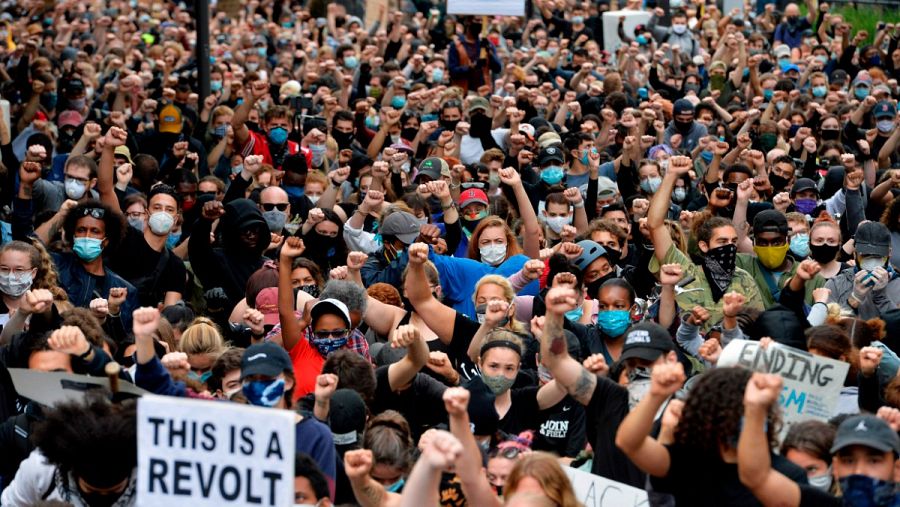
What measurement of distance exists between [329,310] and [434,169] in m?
4.30

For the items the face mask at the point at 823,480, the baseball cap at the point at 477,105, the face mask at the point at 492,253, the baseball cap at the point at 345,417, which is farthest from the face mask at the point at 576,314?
the baseball cap at the point at 477,105

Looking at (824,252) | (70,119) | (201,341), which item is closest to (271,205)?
(201,341)

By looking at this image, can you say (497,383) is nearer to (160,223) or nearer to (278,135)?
(160,223)

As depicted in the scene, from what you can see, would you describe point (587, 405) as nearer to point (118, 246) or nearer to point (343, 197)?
point (118, 246)

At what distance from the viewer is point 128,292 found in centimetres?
965

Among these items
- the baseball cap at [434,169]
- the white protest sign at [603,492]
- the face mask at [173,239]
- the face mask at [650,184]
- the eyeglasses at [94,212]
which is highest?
the white protest sign at [603,492]

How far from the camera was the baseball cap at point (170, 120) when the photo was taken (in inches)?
570

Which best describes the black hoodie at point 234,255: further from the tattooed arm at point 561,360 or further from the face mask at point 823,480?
the face mask at point 823,480

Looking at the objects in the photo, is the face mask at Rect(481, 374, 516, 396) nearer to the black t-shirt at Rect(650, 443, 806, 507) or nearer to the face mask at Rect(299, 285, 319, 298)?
the black t-shirt at Rect(650, 443, 806, 507)

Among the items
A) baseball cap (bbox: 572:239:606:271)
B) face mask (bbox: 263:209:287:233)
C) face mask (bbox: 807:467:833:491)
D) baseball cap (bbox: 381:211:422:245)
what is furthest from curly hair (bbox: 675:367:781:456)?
face mask (bbox: 263:209:287:233)

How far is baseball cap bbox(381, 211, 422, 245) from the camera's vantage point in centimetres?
1044

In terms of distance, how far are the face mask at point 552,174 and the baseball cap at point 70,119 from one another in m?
4.49

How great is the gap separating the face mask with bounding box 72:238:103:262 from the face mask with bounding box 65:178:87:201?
154cm

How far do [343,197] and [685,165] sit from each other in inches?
158
